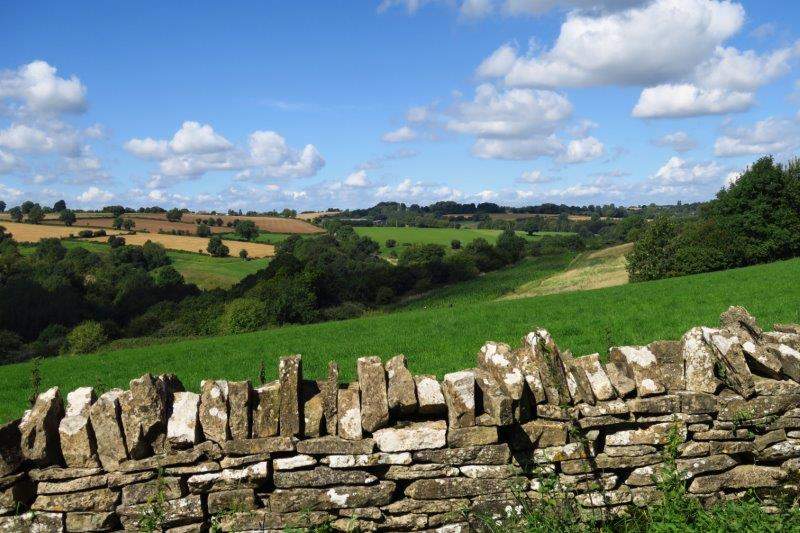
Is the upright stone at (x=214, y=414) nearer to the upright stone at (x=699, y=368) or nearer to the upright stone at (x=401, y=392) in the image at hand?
the upright stone at (x=401, y=392)

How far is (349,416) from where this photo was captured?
4273 mm

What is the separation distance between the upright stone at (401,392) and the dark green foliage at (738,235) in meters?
43.3

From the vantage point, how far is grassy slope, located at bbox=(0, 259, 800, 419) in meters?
13.0

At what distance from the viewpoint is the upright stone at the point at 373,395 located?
4.25 m

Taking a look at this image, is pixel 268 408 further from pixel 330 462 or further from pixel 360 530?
pixel 360 530

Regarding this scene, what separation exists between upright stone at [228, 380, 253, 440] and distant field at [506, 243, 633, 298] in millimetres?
38975

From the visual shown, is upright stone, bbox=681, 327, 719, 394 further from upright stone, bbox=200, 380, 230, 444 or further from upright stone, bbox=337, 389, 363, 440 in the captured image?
upright stone, bbox=200, 380, 230, 444

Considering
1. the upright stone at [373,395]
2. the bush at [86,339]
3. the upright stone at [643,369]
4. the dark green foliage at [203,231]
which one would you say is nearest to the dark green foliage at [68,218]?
the dark green foliage at [203,231]

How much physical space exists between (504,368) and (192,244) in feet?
240

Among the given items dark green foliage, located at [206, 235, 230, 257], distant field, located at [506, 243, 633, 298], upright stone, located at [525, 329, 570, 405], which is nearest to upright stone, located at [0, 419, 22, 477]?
upright stone, located at [525, 329, 570, 405]

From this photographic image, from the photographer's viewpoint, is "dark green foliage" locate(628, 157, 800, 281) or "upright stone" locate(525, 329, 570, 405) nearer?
"upright stone" locate(525, 329, 570, 405)

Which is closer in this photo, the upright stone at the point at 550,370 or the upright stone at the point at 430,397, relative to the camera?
the upright stone at the point at 430,397

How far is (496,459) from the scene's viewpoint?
4.28 metres

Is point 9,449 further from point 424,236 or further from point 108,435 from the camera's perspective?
point 424,236
